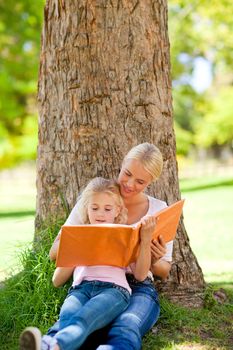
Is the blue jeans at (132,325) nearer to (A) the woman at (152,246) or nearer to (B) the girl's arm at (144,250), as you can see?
(A) the woman at (152,246)

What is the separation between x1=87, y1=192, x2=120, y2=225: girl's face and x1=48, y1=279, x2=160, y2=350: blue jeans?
463mm

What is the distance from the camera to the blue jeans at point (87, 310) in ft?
11.5

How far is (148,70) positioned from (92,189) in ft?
3.85

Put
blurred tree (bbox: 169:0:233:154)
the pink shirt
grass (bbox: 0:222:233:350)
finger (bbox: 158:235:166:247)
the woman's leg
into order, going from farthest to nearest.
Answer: blurred tree (bbox: 169:0:233:154)
grass (bbox: 0:222:233:350)
finger (bbox: 158:235:166:247)
the pink shirt
the woman's leg

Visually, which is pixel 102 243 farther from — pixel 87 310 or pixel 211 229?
pixel 211 229

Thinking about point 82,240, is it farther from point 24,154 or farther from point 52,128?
point 24,154

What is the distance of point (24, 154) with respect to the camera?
35531mm

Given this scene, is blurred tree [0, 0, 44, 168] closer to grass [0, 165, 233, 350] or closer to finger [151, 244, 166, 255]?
grass [0, 165, 233, 350]

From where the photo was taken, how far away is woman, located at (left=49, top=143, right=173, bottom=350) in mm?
3803

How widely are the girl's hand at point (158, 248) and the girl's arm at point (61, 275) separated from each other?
0.53m

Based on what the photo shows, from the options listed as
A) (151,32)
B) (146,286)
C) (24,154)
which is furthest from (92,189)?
(24,154)

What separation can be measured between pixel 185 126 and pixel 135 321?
4843 cm

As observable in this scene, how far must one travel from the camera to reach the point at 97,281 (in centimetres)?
398

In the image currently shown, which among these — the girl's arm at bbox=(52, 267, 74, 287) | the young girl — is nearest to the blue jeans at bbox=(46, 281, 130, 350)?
the young girl
